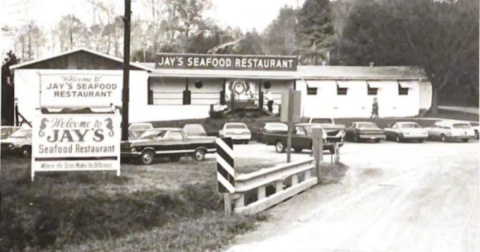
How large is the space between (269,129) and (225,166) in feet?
6.97

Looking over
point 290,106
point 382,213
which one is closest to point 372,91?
point 290,106

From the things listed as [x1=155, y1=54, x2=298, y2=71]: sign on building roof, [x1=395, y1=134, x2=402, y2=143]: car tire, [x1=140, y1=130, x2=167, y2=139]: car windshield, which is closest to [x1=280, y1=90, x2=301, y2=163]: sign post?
[x1=155, y1=54, x2=298, y2=71]: sign on building roof

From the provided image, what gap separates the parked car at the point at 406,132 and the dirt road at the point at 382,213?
66 centimetres

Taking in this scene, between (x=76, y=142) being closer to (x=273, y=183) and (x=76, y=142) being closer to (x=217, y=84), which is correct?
(x=217, y=84)

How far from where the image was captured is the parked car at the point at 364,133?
1234 cm

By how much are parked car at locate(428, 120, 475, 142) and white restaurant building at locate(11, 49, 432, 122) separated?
2492 millimetres

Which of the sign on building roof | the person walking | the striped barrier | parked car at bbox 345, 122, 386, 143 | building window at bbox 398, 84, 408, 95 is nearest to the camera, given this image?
the sign on building roof

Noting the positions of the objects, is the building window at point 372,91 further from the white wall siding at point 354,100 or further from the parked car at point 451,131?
the parked car at point 451,131

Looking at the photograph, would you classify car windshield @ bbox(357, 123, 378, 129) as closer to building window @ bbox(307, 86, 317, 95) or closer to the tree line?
the tree line

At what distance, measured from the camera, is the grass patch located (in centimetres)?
636

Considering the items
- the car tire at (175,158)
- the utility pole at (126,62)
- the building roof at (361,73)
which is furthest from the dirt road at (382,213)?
the utility pole at (126,62)

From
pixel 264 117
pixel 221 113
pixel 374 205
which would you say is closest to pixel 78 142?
pixel 221 113

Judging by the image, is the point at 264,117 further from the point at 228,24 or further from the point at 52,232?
the point at 52,232

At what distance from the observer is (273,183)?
10281 mm
